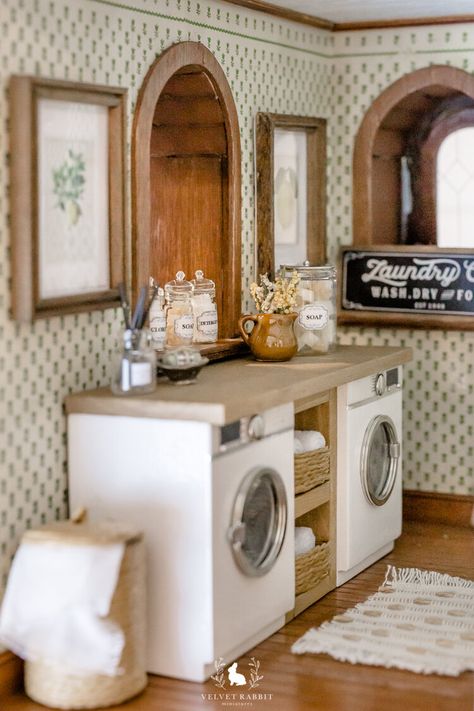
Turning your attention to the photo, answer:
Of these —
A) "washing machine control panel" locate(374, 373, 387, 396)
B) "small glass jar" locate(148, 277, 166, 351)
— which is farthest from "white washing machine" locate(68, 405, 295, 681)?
"washing machine control panel" locate(374, 373, 387, 396)

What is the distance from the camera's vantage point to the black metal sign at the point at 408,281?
20.3 ft

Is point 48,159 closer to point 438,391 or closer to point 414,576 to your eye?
point 414,576

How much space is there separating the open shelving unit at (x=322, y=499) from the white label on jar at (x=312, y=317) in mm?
421

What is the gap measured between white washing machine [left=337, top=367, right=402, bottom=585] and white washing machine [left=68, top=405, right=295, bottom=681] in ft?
2.84

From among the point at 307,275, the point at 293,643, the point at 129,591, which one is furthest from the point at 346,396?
the point at 129,591

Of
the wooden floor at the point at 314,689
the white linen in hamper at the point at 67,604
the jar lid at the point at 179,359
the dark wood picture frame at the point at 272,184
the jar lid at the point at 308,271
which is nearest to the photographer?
the white linen in hamper at the point at 67,604

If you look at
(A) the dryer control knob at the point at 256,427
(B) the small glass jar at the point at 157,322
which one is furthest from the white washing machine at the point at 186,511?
(B) the small glass jar at the point at 157,322

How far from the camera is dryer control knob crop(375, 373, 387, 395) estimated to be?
5.47 metres

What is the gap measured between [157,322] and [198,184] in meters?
0.92

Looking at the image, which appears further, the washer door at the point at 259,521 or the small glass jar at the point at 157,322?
the small glass jar at the point at 157,322

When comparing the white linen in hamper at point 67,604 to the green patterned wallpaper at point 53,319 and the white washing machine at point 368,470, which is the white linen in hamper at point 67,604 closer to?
the green patterned wallpaper at point 53,319

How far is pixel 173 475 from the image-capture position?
409cm

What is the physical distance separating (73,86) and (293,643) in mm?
2201

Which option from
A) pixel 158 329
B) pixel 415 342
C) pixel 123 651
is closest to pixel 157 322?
pixel 158 329
